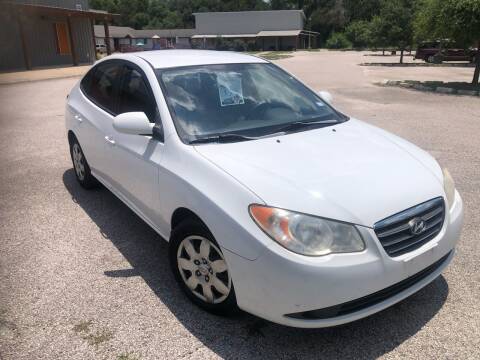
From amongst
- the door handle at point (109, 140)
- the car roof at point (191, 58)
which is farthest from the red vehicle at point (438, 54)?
the door handle at point (109, 140)

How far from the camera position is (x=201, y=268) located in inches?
107

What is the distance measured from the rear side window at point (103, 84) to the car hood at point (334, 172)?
1637 mm

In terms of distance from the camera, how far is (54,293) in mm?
3055

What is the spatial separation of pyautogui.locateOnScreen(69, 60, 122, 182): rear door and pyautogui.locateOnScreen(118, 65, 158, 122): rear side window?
0.55 feet

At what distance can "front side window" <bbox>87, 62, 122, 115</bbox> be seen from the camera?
3990mm

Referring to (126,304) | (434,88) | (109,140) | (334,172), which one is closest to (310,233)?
(334,172)

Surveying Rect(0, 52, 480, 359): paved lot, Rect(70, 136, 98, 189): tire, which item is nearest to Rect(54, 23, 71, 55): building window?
Rect(70, 136, 98, 189): tire

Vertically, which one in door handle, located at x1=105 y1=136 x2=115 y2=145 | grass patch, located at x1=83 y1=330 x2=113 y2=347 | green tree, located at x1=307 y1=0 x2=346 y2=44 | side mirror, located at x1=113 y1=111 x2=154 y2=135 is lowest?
grass patch, located at x1=83 y1=330 x2=113 y2=347

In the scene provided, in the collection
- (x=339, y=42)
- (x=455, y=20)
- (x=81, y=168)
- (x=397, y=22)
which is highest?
(x=397, y=22)

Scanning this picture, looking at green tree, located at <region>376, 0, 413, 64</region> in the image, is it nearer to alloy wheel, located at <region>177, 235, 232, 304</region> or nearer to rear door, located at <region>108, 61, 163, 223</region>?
rear door, located at <region>108, 61, 163, 223</region>

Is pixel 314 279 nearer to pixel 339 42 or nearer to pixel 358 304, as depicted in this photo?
pixel 358 304

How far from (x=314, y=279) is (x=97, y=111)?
2.94 metres

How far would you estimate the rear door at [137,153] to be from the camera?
311 cm

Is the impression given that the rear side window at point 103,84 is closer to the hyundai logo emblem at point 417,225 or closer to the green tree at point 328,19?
the hyundai logo emblem at point 417,225
